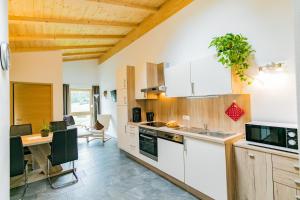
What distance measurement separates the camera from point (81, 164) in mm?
4141

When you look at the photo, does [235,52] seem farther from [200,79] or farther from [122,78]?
[122,78]

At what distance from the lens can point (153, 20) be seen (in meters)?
4.52

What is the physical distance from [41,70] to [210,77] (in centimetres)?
475

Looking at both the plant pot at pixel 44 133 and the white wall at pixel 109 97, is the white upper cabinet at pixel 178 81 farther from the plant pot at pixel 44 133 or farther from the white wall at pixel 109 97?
the white wall at pixel 109 97

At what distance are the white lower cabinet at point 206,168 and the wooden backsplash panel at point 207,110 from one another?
0.58 meters

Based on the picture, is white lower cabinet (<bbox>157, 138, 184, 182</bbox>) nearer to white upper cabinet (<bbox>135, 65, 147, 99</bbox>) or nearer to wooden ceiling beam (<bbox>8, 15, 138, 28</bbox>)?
white upper cabinet (<bbox>135, 65, 147, 99</bbox>)

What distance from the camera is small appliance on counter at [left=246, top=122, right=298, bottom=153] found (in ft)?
5.91

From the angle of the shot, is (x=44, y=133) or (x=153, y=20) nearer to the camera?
(x=44, y=133)

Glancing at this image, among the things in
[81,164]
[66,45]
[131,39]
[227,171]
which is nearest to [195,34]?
[227,171]

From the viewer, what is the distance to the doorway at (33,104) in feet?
16.4

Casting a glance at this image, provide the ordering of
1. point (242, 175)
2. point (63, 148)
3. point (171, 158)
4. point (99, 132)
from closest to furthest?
point (242, 175), point (171, 158), point (63, 148), point (99, 132)

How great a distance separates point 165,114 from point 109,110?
3910mm

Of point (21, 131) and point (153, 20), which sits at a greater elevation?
point (153, 20)

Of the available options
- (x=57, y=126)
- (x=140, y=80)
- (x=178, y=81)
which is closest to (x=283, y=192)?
(x=178, y=81)
